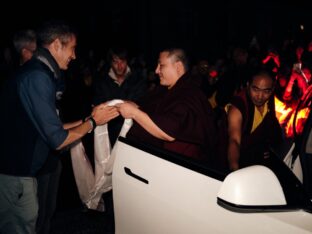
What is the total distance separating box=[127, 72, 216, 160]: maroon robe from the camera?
2740 mm

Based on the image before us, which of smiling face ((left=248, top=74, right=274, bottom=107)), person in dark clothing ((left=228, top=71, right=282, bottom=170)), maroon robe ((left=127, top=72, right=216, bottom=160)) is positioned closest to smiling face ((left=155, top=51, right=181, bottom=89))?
maroon robe ((left=127, top=72, right=216, bottom=160))

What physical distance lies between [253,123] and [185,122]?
3.34 ft

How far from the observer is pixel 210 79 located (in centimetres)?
836

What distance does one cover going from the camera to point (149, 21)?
1540 cm

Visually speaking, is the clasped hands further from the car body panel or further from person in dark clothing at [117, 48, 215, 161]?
the car body panel

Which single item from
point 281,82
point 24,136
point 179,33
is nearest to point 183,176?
point 24,136

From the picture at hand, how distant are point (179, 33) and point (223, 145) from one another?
13763 mm

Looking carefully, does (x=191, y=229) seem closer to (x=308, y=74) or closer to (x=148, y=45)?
(x=308, y=74)

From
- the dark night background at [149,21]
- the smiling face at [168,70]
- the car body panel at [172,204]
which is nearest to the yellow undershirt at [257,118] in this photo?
the smiling face at [168,70]

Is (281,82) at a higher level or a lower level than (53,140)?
lower

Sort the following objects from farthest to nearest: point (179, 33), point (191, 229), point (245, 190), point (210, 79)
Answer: point (179, 33), point (210, 79), point (191, 229), point (245, 190)

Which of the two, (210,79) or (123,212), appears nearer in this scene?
(123,212)

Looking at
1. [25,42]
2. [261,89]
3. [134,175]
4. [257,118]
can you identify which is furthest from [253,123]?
[25,42]

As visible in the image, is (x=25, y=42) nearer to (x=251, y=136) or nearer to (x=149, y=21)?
(x=251, y=136)
